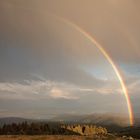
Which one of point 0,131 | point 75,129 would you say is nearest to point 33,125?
point 0,131

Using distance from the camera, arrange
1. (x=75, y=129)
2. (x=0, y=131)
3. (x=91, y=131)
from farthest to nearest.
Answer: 1. (x=91, y=131)
2. (x=75, y=129)
3. (x=0, y=131)

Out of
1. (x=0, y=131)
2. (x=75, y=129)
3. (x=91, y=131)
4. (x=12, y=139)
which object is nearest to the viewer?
(x=12, y=139)

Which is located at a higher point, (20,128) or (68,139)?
(20,128)

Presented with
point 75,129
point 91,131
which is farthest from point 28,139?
point 91,131

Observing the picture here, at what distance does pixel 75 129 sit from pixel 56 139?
5752 centimetres

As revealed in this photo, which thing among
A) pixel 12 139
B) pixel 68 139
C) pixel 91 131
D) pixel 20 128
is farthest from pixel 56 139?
pixel 91 131

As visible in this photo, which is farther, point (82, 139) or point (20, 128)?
point (20, 128)

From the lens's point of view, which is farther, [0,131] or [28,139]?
[0,131]

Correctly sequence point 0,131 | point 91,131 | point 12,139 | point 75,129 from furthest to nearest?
point 91,131, point 75,129, point 0,131, point 12,139

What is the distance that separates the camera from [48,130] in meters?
95.2

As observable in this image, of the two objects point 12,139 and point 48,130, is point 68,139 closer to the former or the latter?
point 12,139

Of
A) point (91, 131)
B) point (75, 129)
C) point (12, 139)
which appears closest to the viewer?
point (12, 139)

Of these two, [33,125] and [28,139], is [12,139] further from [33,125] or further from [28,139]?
[33,125]

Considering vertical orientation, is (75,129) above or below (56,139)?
above
